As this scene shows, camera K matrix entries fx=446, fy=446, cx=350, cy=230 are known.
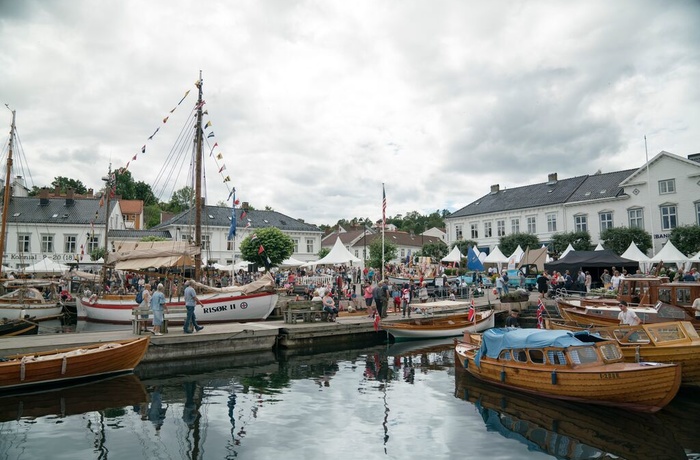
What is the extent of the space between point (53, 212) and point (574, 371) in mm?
52847

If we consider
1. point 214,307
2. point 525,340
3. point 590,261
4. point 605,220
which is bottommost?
point 525,340

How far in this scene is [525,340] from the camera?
1269 cm

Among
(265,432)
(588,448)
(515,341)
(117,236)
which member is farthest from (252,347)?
(117,236)

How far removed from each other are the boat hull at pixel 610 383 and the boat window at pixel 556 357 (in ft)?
0.72

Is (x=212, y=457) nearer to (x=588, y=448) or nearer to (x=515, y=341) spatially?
(x=588, y=448)

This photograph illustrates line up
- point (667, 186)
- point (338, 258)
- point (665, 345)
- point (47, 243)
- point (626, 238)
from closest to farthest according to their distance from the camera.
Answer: point (665, 345)
point (338, 258)
point (626, 238)
point (667, 186)
point (47, 243)

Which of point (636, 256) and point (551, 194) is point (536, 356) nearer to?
point (636, 256)

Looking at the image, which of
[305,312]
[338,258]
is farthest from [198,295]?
[338,258]

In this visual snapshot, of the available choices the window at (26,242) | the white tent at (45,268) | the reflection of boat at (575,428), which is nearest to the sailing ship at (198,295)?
the white tent at (45,268)

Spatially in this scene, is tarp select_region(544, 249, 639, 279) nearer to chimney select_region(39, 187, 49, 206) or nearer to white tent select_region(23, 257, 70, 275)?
white tent select_region(23, 257, 70, 275)

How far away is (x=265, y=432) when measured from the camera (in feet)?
33.2

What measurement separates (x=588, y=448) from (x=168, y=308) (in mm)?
18507

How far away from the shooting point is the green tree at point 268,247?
44.5 metres

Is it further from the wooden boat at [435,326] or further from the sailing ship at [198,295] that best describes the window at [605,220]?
the sailing ship at [198,295]
